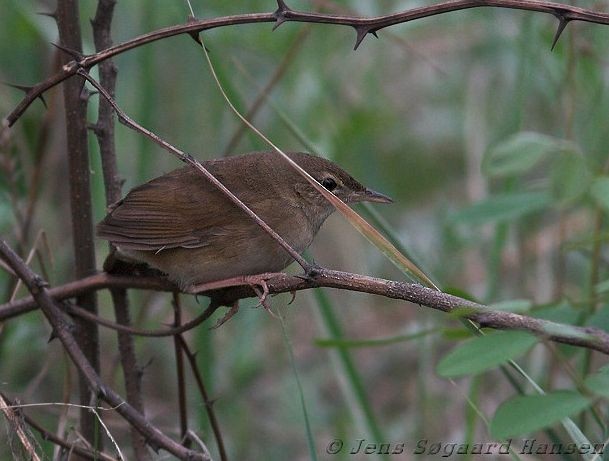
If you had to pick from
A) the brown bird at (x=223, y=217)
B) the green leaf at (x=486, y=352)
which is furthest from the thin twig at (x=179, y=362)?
the green leaf at (x=486, y=352)

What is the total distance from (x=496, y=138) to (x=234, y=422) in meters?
1.79

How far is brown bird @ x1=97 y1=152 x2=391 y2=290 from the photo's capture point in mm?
2818

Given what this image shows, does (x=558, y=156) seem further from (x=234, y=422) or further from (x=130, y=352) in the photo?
(x=234, y=422)

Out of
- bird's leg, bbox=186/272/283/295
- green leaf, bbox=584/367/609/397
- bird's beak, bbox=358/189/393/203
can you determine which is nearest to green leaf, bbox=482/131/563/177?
bird's beak, bbox=358/189/393/203

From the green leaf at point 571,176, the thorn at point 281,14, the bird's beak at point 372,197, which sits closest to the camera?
the thorn at point 281,14

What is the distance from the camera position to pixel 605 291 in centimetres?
220

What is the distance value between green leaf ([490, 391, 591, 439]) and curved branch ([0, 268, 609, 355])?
95 mm

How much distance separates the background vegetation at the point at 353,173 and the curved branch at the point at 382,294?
25.7 inches

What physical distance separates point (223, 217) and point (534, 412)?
1547 millimetres

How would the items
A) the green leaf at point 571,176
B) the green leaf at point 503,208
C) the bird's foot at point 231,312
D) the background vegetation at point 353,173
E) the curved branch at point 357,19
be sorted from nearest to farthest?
1. the curved branch at point 357,19
2. the bird's foot at point 231,312
3. the green leaf at point 571,176
4. the green leaf at point 503,208
5. the background vegetation at point 353,173

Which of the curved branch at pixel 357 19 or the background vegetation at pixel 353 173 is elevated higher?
the curved branch at pixel 357 19

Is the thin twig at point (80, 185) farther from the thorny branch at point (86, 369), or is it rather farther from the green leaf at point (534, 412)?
the green leaf at point (534, 412)

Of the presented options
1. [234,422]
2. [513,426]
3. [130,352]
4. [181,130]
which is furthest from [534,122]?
[513,426]

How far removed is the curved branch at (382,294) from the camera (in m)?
1.62
